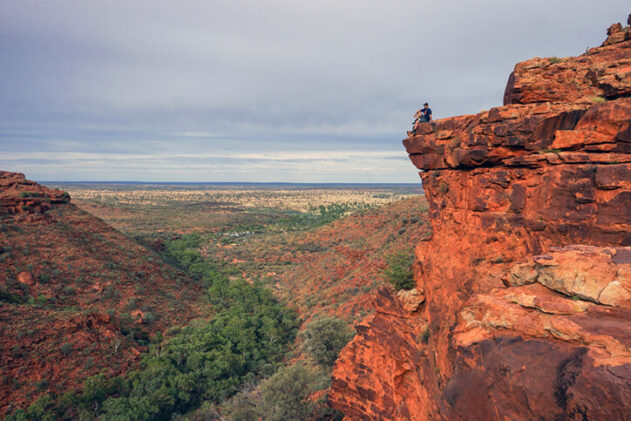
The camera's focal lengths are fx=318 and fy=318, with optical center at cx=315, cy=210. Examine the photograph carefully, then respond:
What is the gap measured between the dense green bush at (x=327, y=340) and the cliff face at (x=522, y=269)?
32.6 ft

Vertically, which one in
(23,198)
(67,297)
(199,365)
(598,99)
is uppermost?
(598,99)

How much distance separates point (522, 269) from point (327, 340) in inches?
789

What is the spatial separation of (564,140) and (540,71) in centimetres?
306

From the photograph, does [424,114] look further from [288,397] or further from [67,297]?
[67,297]

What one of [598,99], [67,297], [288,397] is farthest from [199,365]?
[598,99]

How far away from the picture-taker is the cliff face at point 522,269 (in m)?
5.25

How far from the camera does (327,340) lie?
82.0ft

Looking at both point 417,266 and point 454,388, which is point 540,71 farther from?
point 454,388

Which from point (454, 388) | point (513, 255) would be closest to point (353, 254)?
point (513, 255)

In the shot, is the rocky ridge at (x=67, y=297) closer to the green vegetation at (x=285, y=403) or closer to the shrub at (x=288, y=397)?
the green vegetation at (x=285, y=403)

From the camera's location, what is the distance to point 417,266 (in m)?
13.8

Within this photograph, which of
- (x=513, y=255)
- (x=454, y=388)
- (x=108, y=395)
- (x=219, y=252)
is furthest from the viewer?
(x=219, y=252)

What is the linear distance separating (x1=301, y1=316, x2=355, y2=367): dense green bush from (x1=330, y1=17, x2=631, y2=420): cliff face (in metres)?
9.93

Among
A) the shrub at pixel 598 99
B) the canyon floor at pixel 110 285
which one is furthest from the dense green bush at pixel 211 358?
the shrub at pixel 598 99
